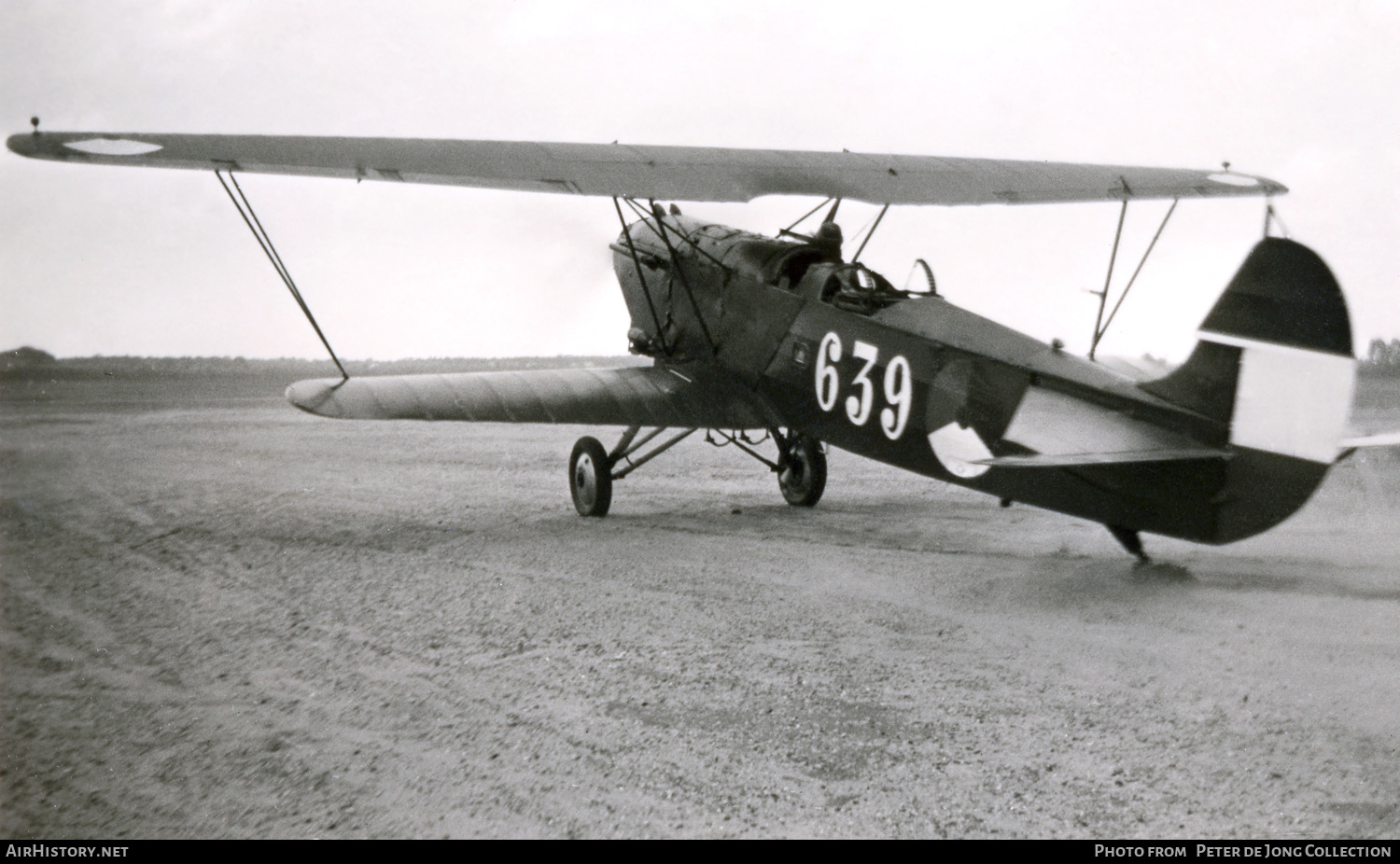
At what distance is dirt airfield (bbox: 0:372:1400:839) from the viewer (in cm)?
329

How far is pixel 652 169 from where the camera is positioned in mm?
7355

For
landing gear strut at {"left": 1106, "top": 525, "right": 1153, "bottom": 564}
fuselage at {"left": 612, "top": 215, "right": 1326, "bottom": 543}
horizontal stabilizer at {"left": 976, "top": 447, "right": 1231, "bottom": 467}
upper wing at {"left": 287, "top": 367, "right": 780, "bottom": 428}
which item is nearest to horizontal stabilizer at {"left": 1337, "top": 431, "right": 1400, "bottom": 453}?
fuselage at {"left": 612, "top": 215, "right": 1326, "bottom": 543}

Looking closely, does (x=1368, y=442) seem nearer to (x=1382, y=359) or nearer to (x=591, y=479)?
(x=591, y=479)

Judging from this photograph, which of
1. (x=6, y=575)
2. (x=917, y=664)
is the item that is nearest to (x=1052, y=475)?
(x=917, y=664)

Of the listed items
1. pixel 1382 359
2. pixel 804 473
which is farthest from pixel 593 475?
pixel 1382 359

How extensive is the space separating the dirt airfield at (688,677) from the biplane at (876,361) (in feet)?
2.38

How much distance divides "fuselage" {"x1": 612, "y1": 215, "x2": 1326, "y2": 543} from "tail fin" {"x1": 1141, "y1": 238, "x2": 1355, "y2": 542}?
2 centimetres

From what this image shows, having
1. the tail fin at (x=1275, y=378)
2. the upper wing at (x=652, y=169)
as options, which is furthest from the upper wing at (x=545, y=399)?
the tail fin at (x=1275, y=378)

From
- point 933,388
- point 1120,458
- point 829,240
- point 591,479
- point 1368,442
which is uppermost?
point 829,240

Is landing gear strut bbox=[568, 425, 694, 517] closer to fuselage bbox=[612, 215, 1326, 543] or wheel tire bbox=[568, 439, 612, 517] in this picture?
wheel tire bbox=[568, 439, 612, 517]

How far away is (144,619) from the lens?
5512mm

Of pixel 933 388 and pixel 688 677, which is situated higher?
pixel 933 388

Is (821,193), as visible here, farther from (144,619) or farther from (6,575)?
(6,575)

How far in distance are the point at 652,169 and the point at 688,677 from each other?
13.3 ft
